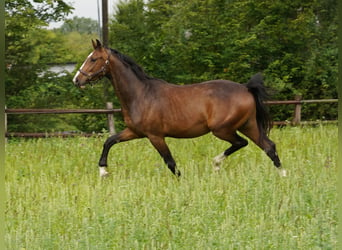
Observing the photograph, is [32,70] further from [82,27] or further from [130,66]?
[82,27]

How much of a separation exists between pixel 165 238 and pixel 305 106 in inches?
555

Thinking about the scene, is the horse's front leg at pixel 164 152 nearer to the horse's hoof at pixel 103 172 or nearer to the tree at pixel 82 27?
the horse's hoof at pixel 103 172

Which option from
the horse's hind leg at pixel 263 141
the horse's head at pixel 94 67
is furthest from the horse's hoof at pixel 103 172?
the horse's hind leg at pixel 263 141

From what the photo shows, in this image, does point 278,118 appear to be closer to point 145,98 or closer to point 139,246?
point 145,98

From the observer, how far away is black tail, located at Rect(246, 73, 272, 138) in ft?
26.0

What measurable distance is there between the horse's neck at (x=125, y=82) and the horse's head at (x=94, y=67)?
0.49 ft

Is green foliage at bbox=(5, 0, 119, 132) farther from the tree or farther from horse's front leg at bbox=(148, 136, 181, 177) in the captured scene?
horse's front leg at bbox=(148, 136, 181, 177)

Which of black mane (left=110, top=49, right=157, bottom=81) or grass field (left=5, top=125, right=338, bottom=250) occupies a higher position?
black mane (left=110, top=49, right=157, bottom=81)

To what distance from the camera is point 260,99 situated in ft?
26.1

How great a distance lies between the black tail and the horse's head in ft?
6.30

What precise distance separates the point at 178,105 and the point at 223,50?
1059cm

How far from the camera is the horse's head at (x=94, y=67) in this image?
7.96 metres

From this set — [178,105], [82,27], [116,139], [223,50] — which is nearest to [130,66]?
[178,105]

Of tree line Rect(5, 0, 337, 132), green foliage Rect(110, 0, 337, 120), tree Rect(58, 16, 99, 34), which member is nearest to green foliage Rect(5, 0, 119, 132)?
tree line Rect(5, 0, 337, 132)
